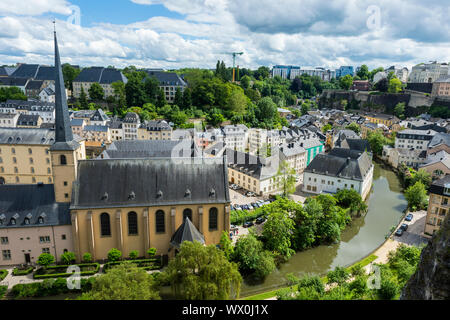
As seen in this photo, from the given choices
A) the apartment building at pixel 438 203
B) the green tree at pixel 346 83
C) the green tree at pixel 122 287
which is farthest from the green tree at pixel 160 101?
the green tree at pixel 346 83

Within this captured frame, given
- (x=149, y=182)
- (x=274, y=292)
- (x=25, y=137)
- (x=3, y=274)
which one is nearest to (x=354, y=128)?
(x=274, y=292)

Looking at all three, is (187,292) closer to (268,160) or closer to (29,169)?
(268,160)

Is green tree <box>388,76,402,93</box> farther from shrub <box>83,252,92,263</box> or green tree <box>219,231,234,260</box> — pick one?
shrub <box>83,252,92,263</box>

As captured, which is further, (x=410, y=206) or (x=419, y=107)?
(x=419, y=107)

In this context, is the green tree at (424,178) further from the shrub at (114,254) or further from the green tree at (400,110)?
the green tree at (400,110)

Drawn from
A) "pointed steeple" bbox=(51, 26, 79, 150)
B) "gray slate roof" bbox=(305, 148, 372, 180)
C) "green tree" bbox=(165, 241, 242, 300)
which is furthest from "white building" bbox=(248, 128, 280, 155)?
"green tree" bbox=(165, 241, 242, 300)

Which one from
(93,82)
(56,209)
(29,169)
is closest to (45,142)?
(29,169)
